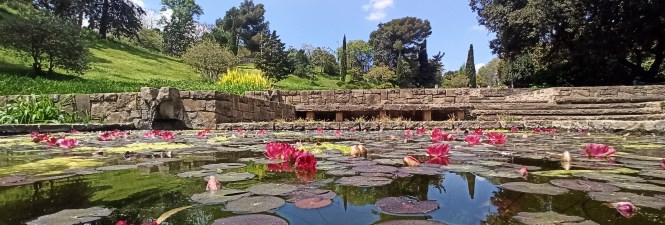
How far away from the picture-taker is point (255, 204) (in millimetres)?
827

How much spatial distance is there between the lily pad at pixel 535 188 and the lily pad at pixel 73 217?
0.99 meters

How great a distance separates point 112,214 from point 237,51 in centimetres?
4355

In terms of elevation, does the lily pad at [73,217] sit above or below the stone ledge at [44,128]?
below

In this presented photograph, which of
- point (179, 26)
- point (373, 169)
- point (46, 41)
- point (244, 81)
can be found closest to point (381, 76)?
point (179, 26)

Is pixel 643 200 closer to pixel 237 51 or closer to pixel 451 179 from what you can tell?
pixel 451 179

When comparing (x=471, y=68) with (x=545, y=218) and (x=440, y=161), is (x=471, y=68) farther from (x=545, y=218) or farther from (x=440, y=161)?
(x=545, y=218)

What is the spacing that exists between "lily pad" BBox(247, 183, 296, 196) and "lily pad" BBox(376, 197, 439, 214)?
28cm

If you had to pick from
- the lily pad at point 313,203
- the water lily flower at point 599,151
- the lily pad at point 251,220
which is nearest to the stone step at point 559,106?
the water lily flower at point 599,151

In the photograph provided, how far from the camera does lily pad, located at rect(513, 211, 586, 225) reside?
660 millimetres

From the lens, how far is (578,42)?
17172mm

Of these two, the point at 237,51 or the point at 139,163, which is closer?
the point at 139,163

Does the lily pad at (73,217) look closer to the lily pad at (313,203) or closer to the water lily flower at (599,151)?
the lily pad at (313,203)

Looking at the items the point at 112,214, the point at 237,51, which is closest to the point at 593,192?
the point at 112,214

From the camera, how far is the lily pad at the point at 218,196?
A: 2.83 ft
